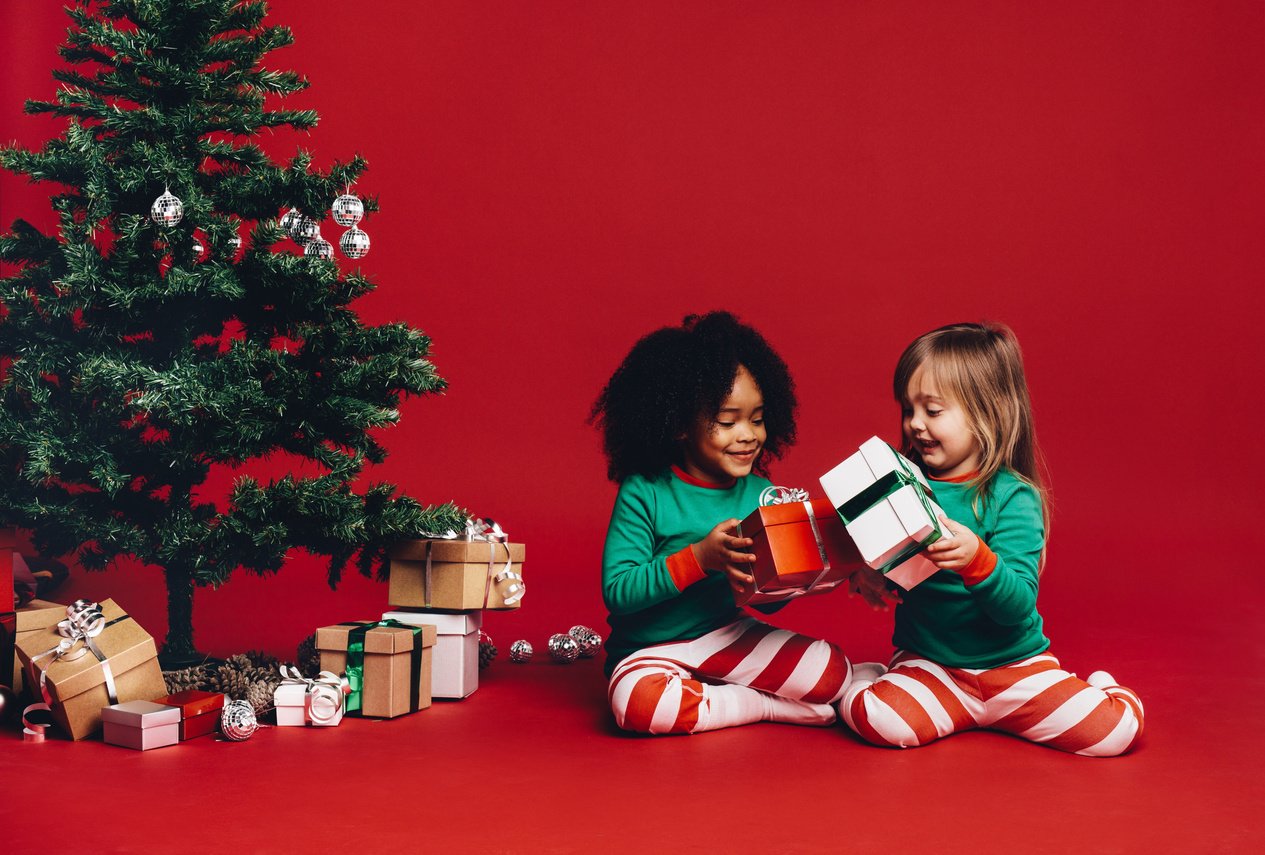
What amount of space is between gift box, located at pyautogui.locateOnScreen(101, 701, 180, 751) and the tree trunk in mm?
533

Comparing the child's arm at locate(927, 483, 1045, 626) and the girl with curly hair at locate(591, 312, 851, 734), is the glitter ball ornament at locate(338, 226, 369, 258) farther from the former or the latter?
the child's arm at locate(927, 483, 1045, 626)

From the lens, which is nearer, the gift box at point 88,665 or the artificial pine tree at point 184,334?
the gift box at point 88,665

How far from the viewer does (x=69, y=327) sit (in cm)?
292

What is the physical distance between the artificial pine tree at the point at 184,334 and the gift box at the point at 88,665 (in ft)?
0.78

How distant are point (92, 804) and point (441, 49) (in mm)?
3995

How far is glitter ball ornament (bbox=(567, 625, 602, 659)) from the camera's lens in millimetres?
3564

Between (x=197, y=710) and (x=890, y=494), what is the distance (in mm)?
1565

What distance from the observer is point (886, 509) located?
2377 mm

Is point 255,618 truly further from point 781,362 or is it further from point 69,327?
point 781,362

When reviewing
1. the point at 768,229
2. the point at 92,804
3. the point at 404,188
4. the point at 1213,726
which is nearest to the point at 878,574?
the point at 1213,726

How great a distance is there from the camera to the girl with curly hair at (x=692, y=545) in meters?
2.71

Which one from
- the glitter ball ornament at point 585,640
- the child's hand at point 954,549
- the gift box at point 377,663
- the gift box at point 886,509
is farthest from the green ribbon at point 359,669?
the child's hand at point 954,549

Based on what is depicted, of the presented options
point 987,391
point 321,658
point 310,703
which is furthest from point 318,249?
point 987,391

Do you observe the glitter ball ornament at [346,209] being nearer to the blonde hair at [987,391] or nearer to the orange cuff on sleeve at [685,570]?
the orange cuff on sleeve at [685,570]
